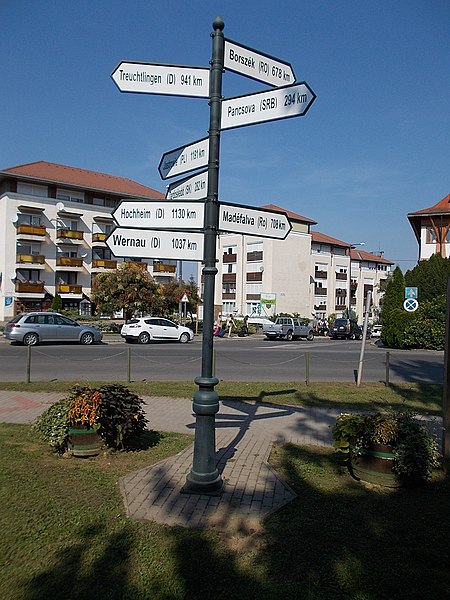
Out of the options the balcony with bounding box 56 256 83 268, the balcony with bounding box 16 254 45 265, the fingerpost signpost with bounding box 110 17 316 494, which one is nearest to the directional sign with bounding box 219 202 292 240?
the fingerpost signpost with bounding box 110 17 316 494

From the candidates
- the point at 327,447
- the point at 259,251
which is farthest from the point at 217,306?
the point at 327,447

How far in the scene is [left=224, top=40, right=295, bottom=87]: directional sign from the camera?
509 centimetres

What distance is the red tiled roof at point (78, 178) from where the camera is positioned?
47656 millimetres

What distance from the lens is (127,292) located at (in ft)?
125

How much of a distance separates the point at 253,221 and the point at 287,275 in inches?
2306

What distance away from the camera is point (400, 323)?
105 feet

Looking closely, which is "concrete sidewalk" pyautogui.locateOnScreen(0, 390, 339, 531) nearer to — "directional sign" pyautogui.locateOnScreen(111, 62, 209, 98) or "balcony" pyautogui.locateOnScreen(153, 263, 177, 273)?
"directional sign" pyautogui.locateOnScreen(111, 62, 209, 98)

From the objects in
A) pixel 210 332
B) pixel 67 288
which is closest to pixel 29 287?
pixel 67 288

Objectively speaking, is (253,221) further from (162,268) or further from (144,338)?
(162,268)

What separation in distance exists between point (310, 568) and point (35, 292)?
46.4m

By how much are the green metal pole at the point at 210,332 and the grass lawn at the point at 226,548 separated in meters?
0.77

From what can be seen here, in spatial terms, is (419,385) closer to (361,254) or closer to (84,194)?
(84,194)

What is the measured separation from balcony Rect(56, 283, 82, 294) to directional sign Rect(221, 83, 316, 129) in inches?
1788

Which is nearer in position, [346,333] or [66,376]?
[66,376]
